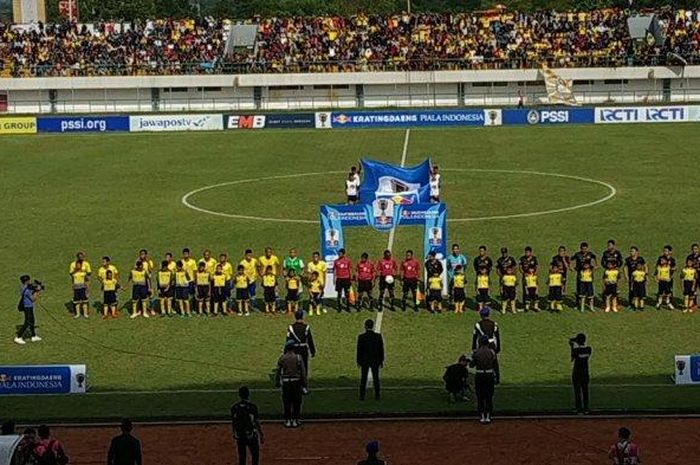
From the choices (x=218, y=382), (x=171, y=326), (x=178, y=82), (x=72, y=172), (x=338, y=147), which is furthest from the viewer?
(x=178, y=82)

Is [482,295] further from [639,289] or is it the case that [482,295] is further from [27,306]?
[27,306]

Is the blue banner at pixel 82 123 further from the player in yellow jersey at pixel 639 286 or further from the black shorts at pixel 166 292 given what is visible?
the player in yellow jersey at pixel 639 286

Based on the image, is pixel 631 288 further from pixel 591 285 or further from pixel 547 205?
pixel 547 205

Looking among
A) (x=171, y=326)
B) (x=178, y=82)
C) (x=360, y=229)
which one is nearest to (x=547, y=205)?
(x=360, y=229)

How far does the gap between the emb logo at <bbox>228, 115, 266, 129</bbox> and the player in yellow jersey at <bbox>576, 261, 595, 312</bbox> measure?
44.1 m

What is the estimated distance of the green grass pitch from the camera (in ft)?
68.4

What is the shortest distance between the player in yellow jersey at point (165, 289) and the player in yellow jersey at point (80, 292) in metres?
1.69

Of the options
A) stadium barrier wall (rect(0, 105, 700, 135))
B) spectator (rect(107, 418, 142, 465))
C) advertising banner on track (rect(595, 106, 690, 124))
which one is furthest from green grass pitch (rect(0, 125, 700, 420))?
spectator (rect(107, 418, 142, 465))

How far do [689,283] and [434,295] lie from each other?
5703 millimetres

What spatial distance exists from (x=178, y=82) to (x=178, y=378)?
60.9 metres

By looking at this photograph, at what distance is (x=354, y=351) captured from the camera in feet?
77.8

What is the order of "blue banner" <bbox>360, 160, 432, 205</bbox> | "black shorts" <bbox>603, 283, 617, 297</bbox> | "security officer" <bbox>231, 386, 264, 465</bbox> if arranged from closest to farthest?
"security officer" <bbox>231, 386, 264, 465</bbox>, "black shorts" <bbox>603, 283, 617, 297</bbox>, "blue banner" <bbox>360, 160, 432, 205</bbox>

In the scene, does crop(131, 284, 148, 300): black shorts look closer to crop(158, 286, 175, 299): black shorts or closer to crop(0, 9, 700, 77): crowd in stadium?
crop(158, 286, 175, 299): black shorts

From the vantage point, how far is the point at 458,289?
2653 cm
